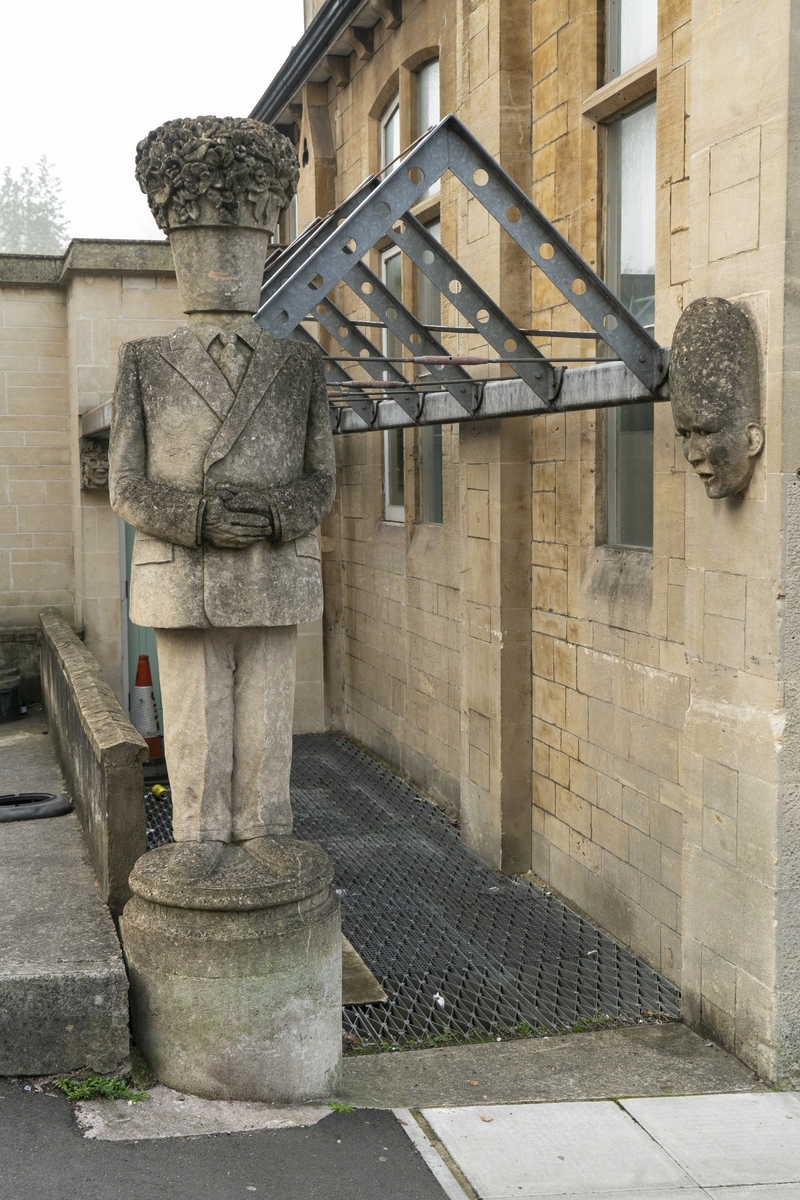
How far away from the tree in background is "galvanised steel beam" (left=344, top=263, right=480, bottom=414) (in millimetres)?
55374

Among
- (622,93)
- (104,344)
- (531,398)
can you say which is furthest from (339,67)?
(531,398)

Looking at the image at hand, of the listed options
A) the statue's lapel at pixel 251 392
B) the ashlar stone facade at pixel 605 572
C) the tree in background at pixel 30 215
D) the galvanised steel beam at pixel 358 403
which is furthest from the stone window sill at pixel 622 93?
the tree in background at pixel 30 215

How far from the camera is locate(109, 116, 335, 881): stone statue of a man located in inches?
159

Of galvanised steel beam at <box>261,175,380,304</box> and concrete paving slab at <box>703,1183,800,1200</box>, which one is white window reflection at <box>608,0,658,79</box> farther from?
concrete paving slab at <box>703,1183,800,1200</box>

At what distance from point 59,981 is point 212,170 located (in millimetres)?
2635

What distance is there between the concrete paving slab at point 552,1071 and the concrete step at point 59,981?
893mm

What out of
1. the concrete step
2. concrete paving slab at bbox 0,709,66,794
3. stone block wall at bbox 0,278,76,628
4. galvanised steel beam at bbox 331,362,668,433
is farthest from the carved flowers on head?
stone block wall at bbox 0,278,76,628

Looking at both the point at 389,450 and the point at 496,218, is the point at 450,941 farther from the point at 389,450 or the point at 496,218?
the point at 389,450

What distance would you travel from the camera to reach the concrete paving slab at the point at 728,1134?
3906 millimetres

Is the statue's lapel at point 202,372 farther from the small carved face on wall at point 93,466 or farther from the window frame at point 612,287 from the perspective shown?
the small carved face on wall at point 93,466

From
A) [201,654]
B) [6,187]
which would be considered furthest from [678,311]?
[6,187]

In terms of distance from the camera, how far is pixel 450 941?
6766 millimetres

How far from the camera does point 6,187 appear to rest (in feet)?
197

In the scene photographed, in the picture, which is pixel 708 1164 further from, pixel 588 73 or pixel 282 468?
pixel 588 73
